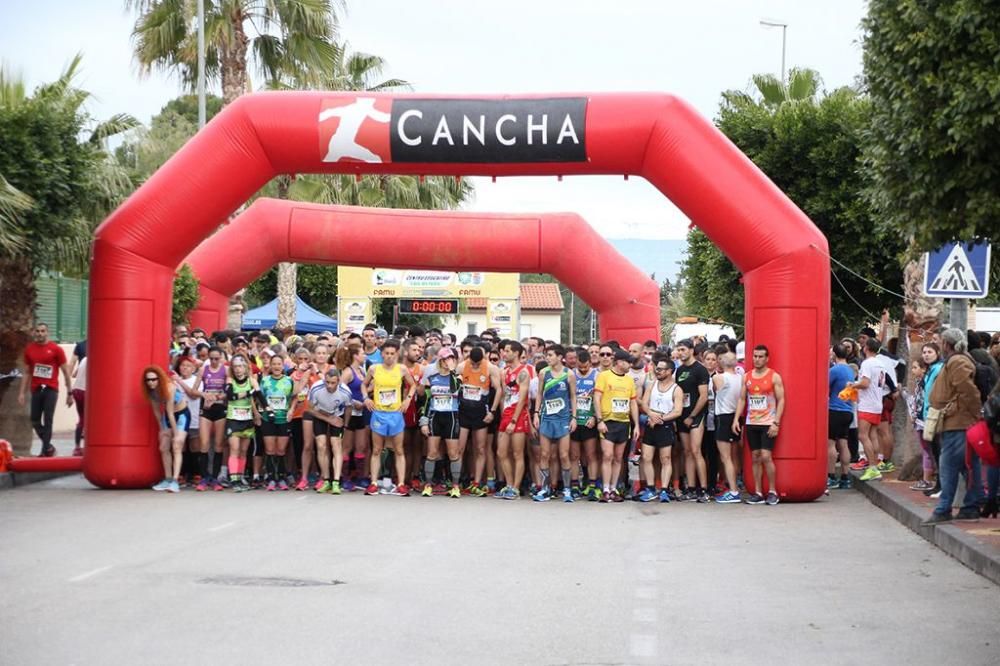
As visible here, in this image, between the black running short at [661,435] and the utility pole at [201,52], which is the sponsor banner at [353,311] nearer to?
the utility pole at [201,52]

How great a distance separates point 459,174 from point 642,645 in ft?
31.6

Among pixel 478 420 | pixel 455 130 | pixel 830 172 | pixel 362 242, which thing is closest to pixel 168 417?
pixel 478 420

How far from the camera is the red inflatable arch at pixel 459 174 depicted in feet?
50.7

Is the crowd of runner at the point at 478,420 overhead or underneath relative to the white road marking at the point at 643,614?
overhead

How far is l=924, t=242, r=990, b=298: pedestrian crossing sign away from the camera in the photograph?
12.5m

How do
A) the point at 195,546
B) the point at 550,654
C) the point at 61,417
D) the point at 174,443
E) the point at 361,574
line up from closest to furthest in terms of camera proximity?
the point at 550,654
the point at 361,574
the point at 195,546
the point at 174,443
the point at 61,417

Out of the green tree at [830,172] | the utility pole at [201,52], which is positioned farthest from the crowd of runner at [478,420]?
Result: the utility pole at [201,52]

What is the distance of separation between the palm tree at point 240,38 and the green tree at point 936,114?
17192 millimetres

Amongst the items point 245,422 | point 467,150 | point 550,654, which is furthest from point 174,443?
point 550,654

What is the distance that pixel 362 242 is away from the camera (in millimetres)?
22438

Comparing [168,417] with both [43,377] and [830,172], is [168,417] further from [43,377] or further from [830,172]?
[830,172]

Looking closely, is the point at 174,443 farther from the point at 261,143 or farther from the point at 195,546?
the point at 195,546

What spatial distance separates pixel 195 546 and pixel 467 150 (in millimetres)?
6507

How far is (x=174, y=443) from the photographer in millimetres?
15883
